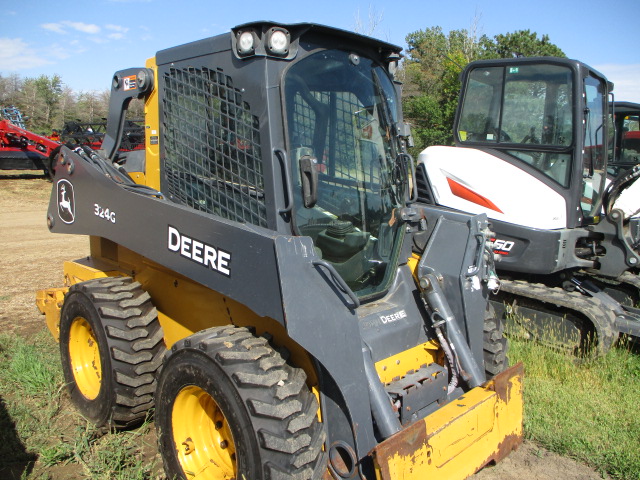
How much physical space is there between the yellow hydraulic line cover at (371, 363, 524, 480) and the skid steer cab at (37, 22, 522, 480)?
12 mm

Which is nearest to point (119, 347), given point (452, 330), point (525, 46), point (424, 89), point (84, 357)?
point (84, 357)

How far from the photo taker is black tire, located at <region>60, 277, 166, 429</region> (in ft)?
11.0

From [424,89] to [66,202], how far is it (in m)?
23.9

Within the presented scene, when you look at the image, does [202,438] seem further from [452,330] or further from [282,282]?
[452,330]

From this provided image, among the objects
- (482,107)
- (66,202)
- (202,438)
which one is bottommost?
(202,438)

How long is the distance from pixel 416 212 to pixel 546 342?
2561 millimetres

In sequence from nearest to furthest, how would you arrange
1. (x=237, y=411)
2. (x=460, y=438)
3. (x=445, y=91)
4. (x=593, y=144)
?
(x=237, y=411) → (x=460, y=438) → (x=593, y=144) → (x=445, y=91)

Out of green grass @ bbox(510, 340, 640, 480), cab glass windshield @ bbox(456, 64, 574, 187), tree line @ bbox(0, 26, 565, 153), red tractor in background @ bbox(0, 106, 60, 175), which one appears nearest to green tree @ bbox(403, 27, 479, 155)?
tree line @ bbox(0, 26, 565, 153)

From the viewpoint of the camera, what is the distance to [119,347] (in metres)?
3.34

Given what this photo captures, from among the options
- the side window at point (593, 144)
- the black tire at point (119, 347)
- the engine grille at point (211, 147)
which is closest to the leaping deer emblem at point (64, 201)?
the black tire at point (119, 347)

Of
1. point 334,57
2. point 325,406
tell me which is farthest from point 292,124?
point 325,406

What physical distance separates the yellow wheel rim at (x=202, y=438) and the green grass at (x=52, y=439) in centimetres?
34

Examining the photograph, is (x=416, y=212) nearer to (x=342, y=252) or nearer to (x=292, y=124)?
(x=342, y=252)

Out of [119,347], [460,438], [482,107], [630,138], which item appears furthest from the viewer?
[630,138]
